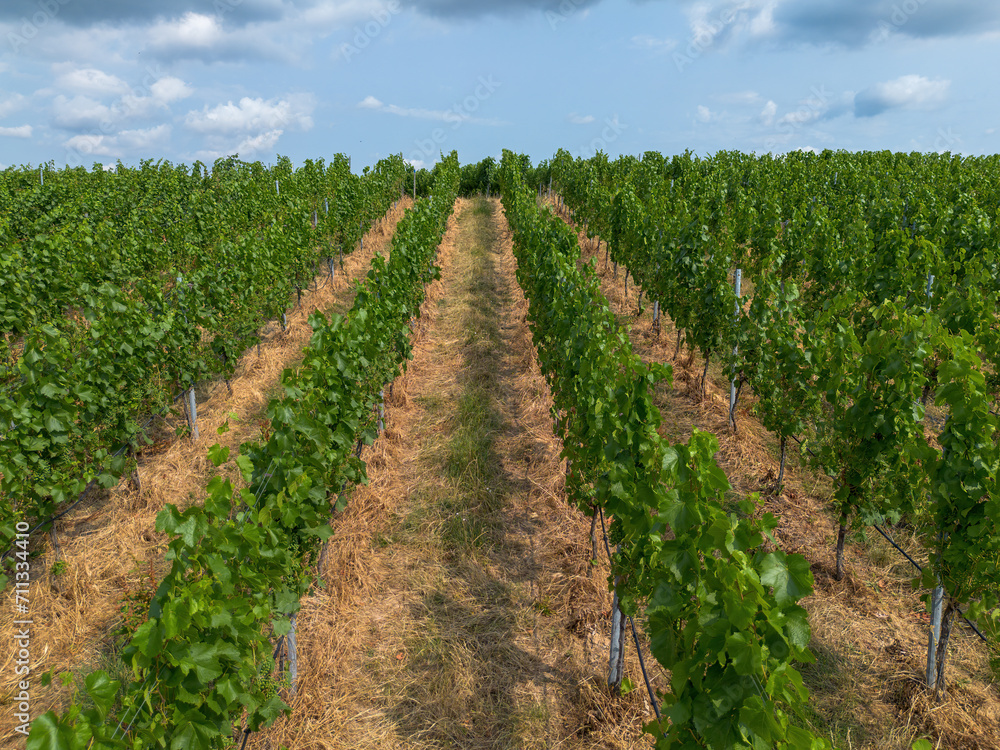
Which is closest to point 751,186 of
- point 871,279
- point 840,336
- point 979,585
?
point 871,279

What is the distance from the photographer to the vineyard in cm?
277

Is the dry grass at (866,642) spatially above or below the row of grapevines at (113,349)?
below

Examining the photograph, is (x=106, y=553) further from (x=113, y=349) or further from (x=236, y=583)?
(x=236, y=583)

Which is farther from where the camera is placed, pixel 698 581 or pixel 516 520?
pixel 516 520

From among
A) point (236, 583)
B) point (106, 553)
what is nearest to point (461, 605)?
point (236, 583)

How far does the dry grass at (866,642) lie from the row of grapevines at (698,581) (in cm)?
58

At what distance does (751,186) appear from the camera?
2153 centimetres

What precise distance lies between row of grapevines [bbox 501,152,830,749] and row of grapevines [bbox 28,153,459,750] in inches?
84.8

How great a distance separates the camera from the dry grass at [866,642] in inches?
161

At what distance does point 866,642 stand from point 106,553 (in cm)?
722

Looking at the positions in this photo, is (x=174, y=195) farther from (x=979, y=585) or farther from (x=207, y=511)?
(x=979, y=585)

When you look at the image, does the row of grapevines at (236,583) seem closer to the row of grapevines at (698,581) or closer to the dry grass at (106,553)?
the dry grass at (106,553)

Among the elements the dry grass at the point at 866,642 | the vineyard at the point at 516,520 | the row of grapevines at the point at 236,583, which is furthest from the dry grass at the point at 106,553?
the dry grass at the point at 866,642

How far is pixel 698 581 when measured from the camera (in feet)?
9.23
